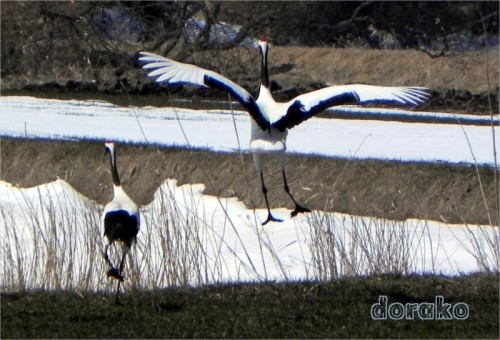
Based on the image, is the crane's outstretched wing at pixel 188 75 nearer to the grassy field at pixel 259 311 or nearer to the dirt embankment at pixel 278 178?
the grassy field at pixel 259 311

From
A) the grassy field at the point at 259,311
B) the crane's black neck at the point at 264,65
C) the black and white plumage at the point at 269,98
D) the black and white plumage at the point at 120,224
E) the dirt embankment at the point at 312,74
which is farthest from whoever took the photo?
the dirt embankment at the point at 312,74

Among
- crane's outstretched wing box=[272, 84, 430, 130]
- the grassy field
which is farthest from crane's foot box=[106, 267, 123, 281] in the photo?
crane's outstretched wing box=[272, 84, 430, 130]

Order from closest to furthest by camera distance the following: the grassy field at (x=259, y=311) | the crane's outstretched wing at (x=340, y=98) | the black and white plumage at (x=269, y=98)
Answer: the grassy field at (x=259, y=311), the black and white plumage at (x=269, y=98), the crane's outstretched wing at (x=340, y=98)

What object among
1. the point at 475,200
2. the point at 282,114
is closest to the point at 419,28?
the point at 475,200

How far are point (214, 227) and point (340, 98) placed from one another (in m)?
4.08

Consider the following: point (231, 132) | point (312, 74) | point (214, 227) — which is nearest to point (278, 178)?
point (214, 227)

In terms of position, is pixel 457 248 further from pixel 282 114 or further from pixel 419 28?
pixel 419 28

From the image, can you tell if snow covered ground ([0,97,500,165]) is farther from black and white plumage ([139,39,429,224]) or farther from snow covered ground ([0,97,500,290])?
black and white plumage ([139,39,429,224])

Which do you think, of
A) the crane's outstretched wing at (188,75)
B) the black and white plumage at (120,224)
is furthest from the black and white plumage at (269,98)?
the black and white plumage at (120,224)

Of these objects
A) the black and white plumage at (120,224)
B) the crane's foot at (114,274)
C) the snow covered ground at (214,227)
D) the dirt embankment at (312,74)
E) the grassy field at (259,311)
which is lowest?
the grassy field at (259,311)

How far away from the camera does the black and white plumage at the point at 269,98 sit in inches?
395

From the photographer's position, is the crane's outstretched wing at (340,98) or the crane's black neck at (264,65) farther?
the crane's black neck at (264,65)

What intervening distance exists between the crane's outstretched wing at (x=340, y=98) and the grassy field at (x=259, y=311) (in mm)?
1512

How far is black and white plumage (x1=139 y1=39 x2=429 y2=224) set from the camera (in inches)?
395
